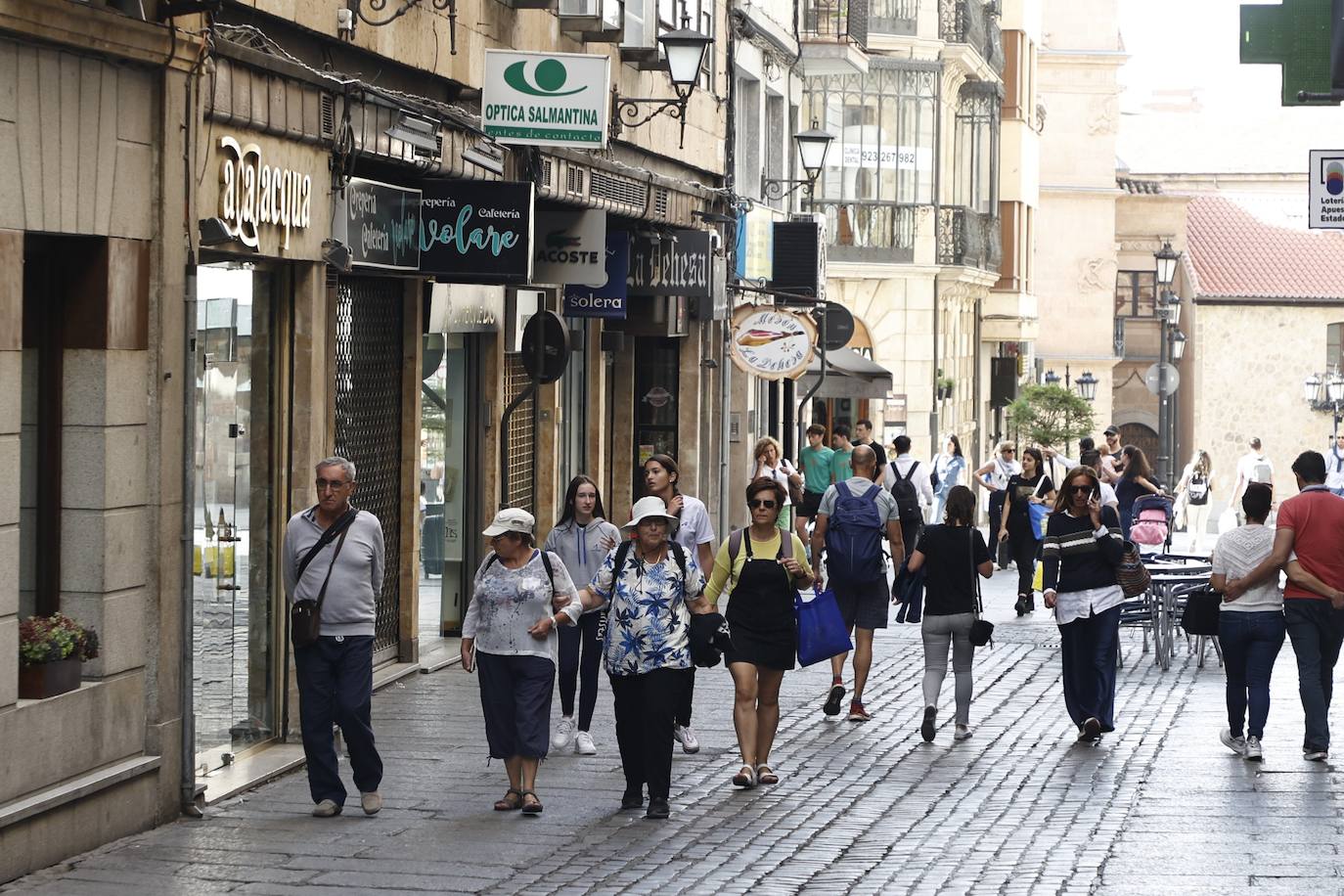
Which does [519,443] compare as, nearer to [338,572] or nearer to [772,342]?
[772,342]

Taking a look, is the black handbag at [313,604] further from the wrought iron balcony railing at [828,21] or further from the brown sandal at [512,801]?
the wrought iron balcony railing at [828,21]

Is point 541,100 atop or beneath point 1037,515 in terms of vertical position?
atop

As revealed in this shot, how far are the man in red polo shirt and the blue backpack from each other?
2.58 meters

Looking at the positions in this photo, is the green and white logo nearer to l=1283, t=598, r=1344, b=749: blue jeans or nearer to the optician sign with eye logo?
the optician sign with eye logo

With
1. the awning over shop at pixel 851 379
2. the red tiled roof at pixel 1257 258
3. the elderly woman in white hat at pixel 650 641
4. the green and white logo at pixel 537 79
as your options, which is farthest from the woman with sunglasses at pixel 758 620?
the red tiled roof at pixel 1257 258

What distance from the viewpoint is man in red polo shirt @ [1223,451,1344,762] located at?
13148 millimetres

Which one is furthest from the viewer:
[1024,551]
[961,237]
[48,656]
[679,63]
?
[961,237]

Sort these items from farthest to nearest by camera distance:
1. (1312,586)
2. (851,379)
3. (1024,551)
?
1. (851,379)
2. (1024,551)
3. (1312,586)

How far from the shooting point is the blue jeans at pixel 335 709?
36.2 ft

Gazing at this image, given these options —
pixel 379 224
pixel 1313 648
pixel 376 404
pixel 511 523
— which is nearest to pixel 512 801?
pixel 511 523

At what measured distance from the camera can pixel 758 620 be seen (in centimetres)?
1219

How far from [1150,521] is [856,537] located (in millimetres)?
8682

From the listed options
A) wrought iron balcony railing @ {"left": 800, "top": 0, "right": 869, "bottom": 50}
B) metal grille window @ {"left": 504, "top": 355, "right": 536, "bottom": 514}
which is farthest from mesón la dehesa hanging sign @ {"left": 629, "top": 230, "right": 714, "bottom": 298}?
wrought iron balcony railing @ {"left": 800, "top": 0, "right": 869, "bottom": 50}

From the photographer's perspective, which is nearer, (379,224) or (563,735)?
(563,735)
